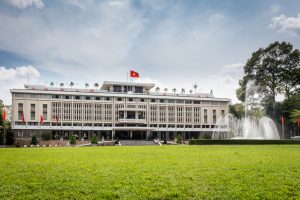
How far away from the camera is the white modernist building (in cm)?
7131

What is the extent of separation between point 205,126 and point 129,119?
840 inches

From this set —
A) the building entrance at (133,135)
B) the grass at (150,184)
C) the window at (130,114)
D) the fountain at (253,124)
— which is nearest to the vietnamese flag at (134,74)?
the window at (130,114)

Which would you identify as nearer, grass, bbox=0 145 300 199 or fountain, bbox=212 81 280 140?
grass, bbox=0 145 300 199

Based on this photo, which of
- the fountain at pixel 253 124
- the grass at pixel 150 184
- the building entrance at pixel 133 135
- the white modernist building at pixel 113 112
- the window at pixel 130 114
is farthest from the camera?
the window at pixel 130 114

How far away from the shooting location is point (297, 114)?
52938 mm

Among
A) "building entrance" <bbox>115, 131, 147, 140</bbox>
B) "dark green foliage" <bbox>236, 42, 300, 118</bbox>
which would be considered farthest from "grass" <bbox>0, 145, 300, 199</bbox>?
"building entrance" <bbox>115, 131, 147, 140</bbox>

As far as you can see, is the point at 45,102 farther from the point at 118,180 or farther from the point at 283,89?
the point at 118,180

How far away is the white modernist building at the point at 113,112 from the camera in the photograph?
71312 mm

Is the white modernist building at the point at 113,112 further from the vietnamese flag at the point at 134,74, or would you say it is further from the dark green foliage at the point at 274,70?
the dark green foliage at the point at 274,70

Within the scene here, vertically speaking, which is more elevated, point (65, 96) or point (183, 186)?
point (65, 96)

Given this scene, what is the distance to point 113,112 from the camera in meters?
76.1

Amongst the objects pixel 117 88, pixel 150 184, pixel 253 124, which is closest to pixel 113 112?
pixel 117 88

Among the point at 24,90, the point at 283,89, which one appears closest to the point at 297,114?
the point at 283,89

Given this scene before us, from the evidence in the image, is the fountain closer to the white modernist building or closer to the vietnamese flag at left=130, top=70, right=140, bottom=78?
the white modernist building
